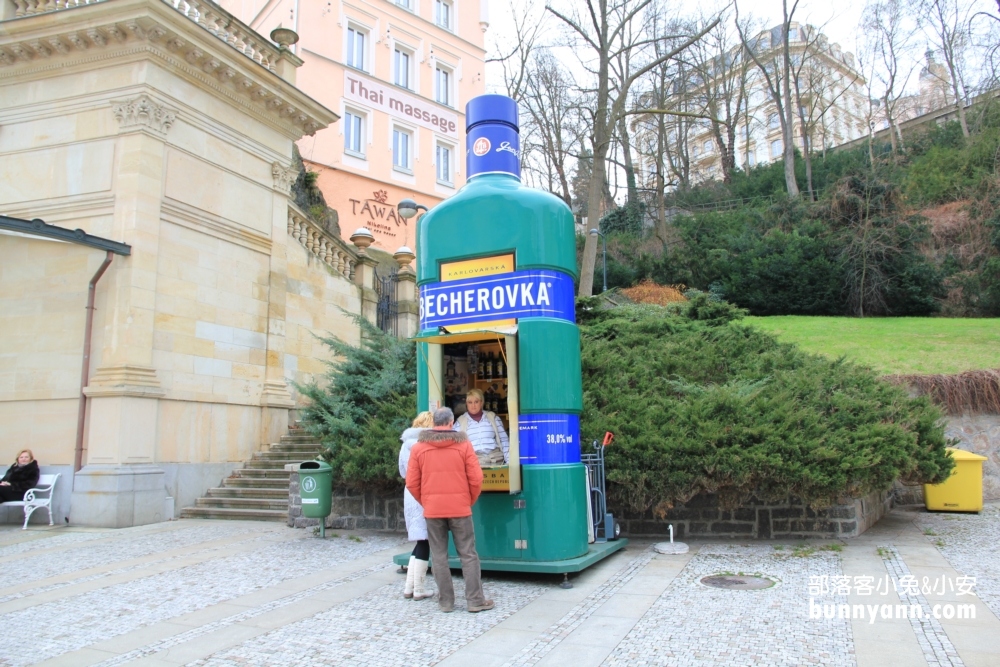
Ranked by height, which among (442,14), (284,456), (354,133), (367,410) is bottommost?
(284,456)

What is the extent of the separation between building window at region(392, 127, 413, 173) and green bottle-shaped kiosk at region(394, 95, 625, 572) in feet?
69.4

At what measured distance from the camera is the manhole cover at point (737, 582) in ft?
20.2

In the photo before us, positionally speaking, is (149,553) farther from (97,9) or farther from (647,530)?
(97,9)

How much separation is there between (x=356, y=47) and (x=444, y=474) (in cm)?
2562

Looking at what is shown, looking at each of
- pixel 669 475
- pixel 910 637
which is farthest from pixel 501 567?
pixel 910 637

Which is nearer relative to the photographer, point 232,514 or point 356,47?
point 232,514

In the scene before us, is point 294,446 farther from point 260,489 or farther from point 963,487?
point 963,487

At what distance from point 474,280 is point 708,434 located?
3.29 metres

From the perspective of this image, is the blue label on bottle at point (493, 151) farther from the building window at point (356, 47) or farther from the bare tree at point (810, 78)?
the bare tree at point (810, 78)

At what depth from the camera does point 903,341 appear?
1555 centimetres

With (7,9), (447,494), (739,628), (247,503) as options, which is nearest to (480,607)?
(447,494)

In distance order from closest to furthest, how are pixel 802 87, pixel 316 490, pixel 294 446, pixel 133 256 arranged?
pixel 316 490
pixel 133 256
pixel 294 446
pixel 802 87

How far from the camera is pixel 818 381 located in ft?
29.8

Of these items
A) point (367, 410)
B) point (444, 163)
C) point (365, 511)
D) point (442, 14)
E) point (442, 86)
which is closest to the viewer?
point (365, 511)
